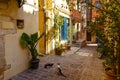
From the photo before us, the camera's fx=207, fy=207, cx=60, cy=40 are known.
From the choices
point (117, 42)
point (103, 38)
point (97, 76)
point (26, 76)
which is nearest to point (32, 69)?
point (26, 76)

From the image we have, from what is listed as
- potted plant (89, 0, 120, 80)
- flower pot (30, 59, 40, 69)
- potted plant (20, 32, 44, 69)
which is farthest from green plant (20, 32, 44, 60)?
potted plant (89, 0, 120, 80)

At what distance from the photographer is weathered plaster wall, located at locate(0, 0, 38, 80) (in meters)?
6.22

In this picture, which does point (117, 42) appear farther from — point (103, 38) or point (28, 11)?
point (28, 11)

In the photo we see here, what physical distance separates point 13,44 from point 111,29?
329cm

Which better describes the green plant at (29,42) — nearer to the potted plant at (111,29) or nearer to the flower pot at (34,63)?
the flower pot at (34,63)

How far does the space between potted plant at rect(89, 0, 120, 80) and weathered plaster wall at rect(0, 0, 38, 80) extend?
264 cm

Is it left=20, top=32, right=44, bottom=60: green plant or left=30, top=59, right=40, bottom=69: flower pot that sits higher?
left=20, top=32, right=44, bottom=60: green plant

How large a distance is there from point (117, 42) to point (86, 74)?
8.05 ft

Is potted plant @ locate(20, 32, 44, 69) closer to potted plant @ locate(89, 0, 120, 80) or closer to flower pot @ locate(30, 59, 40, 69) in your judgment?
flower pot @ locate(30, 59, 40, 69)

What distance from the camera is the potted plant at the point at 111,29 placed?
4.65 meters

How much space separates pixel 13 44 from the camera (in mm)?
6730

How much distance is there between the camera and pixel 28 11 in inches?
312

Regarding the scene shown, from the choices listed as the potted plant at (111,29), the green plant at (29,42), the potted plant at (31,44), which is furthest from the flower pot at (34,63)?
the potted plant at (111,29)

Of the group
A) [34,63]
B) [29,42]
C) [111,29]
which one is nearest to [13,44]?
[29,42]
